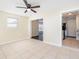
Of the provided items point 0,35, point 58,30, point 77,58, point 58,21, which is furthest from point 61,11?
point 0,35

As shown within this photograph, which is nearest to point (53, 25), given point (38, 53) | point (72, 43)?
point (72, 43)

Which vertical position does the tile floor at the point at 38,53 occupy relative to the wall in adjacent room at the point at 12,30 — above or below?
below

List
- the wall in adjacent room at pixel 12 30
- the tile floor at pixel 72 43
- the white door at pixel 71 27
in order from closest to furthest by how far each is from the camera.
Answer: the tile floor at pixel 72 43
the wall in adjacent room at pixel 12 30
the white door at pixel 71 27

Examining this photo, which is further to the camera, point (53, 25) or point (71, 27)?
point (71, 27)

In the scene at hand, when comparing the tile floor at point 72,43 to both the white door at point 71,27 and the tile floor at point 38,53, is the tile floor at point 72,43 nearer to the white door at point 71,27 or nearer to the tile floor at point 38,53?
the tile floor at point 38,53

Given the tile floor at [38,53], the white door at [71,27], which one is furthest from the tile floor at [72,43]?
the white door at [71,27]

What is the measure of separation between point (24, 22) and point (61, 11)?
3946mm

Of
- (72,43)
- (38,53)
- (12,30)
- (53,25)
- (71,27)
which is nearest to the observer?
(38,53)

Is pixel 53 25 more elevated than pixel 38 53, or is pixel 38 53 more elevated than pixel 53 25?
pixel 53 25

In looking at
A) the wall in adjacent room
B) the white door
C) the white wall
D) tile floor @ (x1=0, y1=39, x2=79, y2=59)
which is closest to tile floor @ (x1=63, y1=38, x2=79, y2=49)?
the white wall

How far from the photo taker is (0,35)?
545cm

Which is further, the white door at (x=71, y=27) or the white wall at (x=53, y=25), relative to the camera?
the white door at (x=71, y=27)

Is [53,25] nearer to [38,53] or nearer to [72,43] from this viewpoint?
[72,43]

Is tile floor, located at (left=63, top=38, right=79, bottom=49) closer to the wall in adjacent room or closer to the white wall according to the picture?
the white wall
